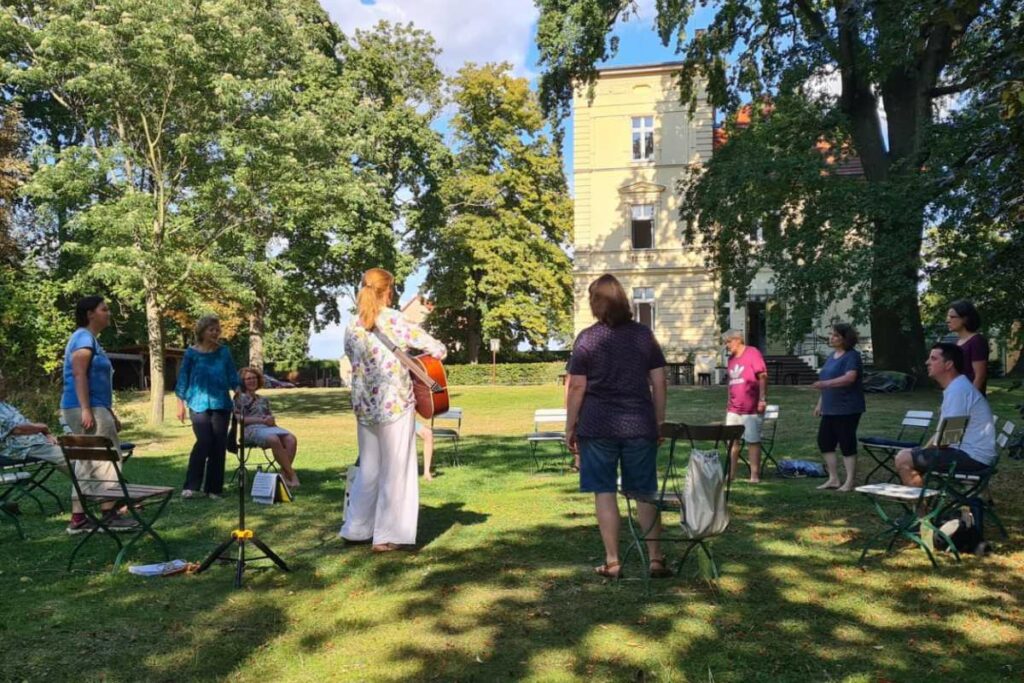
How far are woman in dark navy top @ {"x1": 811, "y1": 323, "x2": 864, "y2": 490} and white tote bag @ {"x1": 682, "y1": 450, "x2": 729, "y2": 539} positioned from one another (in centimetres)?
360

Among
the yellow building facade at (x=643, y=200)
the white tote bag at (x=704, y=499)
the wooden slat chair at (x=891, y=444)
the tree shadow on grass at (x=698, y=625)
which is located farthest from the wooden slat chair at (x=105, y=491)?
the yellow building facade at (x=643, y=200)

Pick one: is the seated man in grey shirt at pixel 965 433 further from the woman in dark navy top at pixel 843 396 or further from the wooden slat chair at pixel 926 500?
the woman in dark navy top at pixel 843 396

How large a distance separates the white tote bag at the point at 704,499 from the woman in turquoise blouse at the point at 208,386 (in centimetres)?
527

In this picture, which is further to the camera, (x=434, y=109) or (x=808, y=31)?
(x=434, y=109)

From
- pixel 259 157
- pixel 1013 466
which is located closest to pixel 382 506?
pixel 1013 466

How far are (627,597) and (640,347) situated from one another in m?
1.50

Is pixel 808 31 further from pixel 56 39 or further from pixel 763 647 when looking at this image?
pixel 763 647

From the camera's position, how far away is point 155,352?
21.0m

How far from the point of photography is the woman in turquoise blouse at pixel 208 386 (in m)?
8.10

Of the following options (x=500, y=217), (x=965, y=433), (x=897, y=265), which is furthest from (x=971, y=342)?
(x=500, y=217)

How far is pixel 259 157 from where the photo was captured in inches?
803

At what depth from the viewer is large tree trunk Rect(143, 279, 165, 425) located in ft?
65.4

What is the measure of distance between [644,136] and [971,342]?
29519 mm

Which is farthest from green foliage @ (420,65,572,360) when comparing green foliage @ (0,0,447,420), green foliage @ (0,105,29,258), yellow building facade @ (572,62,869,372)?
green foliage @ (0,105,29,258)
